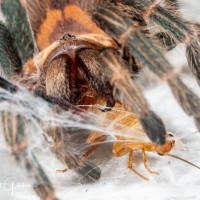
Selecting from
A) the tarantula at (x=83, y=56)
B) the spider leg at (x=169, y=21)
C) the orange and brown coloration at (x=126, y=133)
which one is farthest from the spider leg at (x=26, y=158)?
the spider leg at (x=169, y=21)

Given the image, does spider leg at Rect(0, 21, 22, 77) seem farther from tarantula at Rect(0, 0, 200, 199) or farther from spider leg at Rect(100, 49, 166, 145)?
spider leg at Rect(100, 49, 166, 145)

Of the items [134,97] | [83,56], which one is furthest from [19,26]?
[134,97]

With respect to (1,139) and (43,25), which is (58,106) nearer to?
(43,25)

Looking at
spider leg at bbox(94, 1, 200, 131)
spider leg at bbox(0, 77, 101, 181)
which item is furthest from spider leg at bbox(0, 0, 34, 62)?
spider leg at bbox(94, 1, 200, 131)

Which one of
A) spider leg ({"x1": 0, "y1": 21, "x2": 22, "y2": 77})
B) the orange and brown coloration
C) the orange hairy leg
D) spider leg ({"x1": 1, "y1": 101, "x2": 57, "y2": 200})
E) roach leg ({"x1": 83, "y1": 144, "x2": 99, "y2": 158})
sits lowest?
roach leg ({"x1": 83, "y1": 144, "x2": 99, "y2": 158})

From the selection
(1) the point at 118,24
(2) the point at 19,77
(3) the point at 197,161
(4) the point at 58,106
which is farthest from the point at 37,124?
(3) the point at 197,161

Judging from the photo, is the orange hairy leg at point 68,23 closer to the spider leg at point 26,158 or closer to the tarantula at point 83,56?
the tarantula at point 83,56

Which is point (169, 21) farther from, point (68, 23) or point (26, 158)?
point (26, 158)
